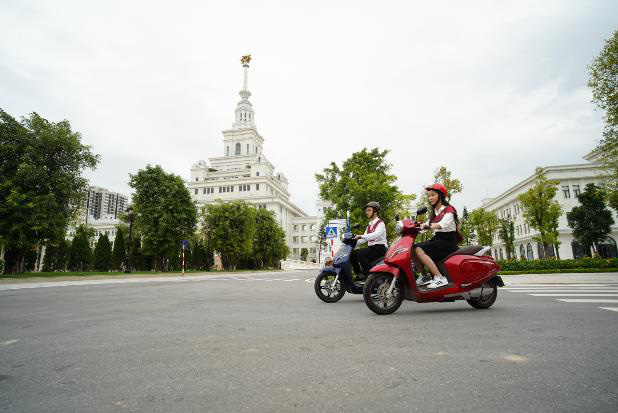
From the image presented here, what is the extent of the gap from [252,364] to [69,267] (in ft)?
173

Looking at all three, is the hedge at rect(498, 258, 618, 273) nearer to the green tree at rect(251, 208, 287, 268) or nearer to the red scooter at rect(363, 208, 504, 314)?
the red scooter at rect(363, 208, 504, 314)

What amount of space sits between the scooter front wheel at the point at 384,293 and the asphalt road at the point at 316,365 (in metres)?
0.46

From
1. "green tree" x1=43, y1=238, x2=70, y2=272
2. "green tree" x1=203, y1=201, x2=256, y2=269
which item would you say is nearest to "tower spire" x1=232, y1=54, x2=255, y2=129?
"green tree" x1=203, y1=201, x2=256, y2=269

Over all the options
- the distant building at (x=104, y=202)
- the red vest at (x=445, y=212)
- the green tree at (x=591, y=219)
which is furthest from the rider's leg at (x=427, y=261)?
the distant building at (x=104, y=202)

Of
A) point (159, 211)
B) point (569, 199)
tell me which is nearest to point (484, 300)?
point (159, 211)

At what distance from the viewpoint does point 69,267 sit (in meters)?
45.1

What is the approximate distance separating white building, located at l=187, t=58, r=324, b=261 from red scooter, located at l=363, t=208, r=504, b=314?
71.9 metres

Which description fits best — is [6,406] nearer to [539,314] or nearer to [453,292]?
[453,292]

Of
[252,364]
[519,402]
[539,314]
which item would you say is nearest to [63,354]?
[252,364]

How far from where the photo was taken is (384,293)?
17.8 ft

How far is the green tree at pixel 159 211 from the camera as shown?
36.2 meters

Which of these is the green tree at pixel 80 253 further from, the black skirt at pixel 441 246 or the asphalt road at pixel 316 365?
the black skirt at pixel 441 246

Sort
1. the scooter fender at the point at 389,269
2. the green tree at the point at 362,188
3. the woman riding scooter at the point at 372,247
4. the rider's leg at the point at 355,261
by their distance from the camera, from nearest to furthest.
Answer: the scooter fender at the point at 389,269, the woman riding scooter at the point at 372,247, the rider's leg at the point at 355,261, the green tree at the point at 362,188

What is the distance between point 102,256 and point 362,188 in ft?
119
